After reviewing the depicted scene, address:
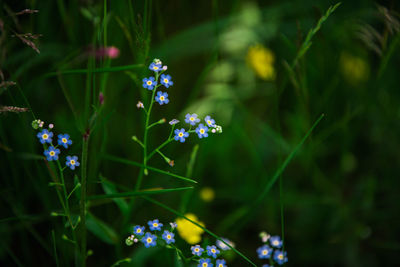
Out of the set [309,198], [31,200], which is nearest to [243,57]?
[309,198]

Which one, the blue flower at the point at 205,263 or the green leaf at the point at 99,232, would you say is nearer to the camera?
the blue flower at the point at 205,263

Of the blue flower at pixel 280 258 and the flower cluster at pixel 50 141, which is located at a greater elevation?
the flower cluster at pixel 50 141

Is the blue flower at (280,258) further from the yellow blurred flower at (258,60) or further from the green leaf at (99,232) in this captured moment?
the yellow blurred flower at (258,60)

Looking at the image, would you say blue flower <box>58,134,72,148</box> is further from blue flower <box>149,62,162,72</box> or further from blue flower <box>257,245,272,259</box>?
blue flower <box>257,245,272,259</box>

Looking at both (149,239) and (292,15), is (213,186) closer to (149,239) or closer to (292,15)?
(149,239)

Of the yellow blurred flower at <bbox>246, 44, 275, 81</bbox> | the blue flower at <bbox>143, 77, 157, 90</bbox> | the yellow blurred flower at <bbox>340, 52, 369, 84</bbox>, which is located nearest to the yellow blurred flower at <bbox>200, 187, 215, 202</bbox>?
the yellow blurred flower at <bbox>246, 44, 275, 81</bbox>

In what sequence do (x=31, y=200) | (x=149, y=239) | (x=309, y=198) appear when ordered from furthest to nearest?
(x=309, y=198), (x=31, y=200), (x=149, y=239)

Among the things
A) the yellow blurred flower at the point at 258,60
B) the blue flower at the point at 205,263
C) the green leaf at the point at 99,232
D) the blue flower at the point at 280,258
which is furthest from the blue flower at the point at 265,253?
the yellow blurred flower at the point at 258,60
